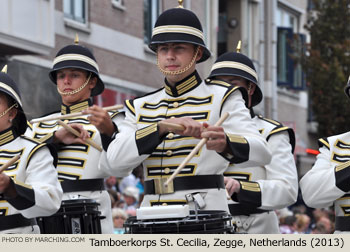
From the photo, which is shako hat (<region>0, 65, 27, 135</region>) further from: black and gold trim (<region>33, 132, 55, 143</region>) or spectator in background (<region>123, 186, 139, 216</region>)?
spectator in background (<region>123, 186, 139, 216</region>)

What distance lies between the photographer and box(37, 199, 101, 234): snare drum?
885 centimetres

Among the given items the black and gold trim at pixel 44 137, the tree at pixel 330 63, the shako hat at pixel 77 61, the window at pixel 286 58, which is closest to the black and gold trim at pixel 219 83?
the black and gold trim at pixel 44 137

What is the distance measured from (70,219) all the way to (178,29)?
6.36 feet

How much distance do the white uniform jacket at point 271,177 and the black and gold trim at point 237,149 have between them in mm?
1611

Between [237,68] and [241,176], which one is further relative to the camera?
[237,68]

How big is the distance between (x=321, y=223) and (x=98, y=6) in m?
7.06

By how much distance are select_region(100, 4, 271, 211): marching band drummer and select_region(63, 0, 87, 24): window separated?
43.9 feet

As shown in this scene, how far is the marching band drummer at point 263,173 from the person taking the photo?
29.9 ft

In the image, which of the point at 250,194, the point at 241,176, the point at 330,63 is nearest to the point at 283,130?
the point at 241,176

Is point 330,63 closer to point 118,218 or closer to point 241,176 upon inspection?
point 118,218

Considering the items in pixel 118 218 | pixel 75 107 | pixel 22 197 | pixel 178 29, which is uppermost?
pixel 178 29

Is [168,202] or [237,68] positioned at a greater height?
[237,68]

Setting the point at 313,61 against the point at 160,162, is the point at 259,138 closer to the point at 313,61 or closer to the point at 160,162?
the point at 160,162

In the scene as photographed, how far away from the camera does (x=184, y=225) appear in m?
6.75
